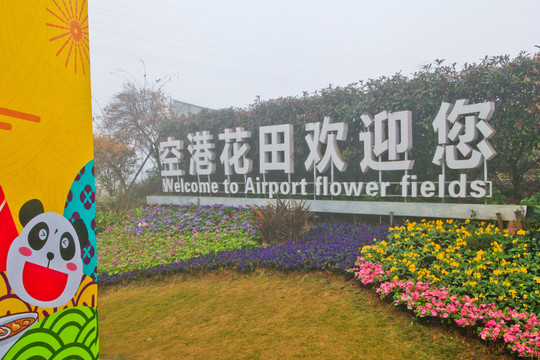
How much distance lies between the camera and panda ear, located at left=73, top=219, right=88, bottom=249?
5.85 ft

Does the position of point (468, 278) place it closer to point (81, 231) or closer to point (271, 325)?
point (271, 325)

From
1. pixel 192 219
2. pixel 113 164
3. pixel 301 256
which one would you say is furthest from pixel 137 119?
pixel 301 256

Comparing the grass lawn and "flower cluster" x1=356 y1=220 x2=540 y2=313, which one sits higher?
"flower cluster" x1=356 y1=220 x2=540 y2=313

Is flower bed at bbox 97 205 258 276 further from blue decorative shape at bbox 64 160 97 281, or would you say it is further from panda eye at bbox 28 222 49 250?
panda eye at bbox 28 222 49 250

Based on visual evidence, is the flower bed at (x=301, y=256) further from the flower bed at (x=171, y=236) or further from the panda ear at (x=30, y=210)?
the panda ear at (x=30, y=210)

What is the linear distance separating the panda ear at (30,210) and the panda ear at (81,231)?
19cm

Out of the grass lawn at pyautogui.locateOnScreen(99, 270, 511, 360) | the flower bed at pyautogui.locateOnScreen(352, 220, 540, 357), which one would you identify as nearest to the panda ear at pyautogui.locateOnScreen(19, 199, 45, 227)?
the grass lawn at pyautogui.locateOnScreen(99, 270, 511, 360)

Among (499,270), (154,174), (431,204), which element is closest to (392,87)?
(431,204)

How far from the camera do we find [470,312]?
285cm

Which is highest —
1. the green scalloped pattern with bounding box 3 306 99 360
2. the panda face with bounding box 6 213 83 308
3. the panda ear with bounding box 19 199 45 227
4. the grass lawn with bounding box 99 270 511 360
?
the panda ear with bounding box 19 199 45 227

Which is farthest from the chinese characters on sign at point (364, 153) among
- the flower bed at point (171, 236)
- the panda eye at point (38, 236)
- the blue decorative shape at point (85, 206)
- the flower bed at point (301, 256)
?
the panda eye at point (38, 236)

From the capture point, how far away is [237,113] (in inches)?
350

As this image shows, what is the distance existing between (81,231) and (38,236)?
0.71ft

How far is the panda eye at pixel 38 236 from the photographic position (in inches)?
61.7
